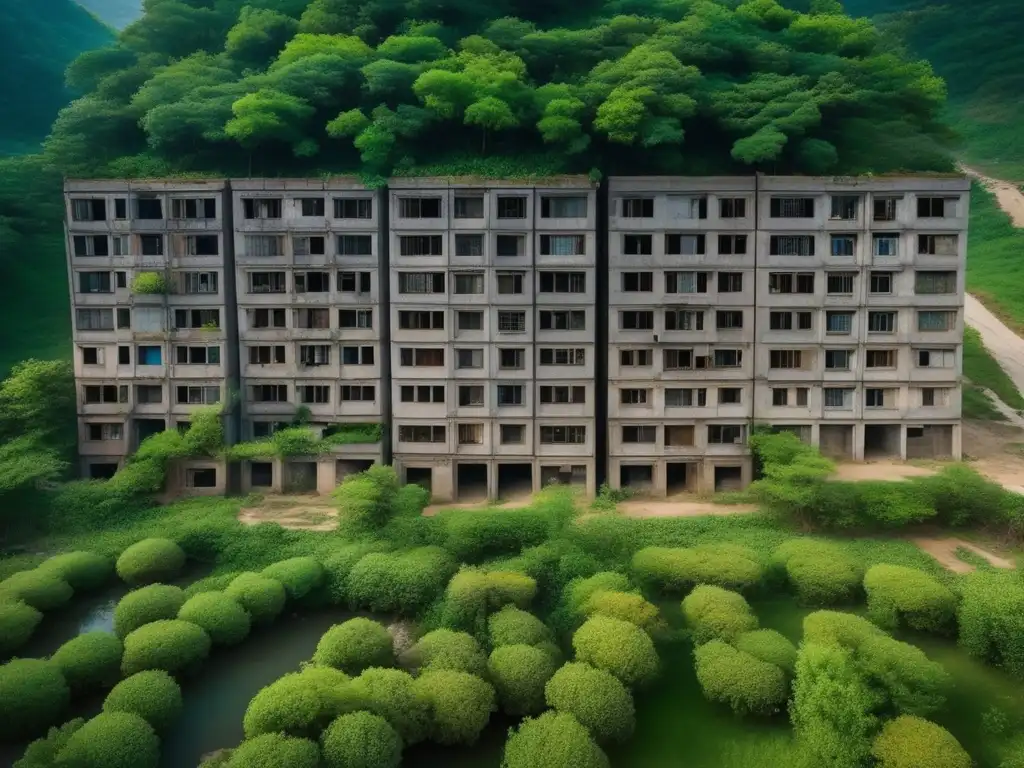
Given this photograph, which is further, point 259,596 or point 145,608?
point 259,596

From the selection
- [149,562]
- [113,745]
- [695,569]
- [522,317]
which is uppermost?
[522,317]

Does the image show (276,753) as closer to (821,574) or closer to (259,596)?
(259,596)

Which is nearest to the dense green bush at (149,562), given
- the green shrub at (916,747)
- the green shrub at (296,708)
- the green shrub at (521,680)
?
the green shrub at (296,708)

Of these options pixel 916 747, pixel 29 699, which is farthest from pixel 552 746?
pixel 29 699

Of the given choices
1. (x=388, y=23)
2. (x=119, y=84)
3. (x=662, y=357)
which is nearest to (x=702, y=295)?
(x=662, y=357)

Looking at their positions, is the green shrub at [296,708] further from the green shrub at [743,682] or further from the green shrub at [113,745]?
the green shrub at [743,682]

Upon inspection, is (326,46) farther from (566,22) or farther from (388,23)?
(566,22)
